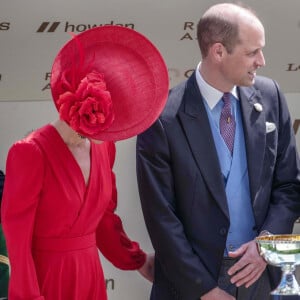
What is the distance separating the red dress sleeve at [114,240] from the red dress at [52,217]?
96 mm

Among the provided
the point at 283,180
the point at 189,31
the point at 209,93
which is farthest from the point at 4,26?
the point at 283,180

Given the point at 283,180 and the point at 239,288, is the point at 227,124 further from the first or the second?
the point at 239,288

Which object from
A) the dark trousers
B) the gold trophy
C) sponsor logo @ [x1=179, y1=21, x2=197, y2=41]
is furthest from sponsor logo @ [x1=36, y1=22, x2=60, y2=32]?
the gold trophy

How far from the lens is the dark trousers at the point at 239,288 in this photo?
3.60 metres

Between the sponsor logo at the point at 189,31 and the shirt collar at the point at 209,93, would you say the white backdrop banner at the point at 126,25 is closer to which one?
the sponsor logo at the point at 189,31

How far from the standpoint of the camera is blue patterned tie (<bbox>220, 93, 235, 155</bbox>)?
143 inches

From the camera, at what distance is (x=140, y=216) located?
4.64 metres

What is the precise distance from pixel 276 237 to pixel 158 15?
68.5 inches

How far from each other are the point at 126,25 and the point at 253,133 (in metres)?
1.10

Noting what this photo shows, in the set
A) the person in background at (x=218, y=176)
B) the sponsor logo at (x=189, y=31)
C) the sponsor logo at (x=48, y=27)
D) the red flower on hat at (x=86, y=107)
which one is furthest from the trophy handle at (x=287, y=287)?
the sponsor logo at (x=48, y=27)

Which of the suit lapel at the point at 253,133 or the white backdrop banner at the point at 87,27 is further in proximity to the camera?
the white backdrop banner at the point at 87,27

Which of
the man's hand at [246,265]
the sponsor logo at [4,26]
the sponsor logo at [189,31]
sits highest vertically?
the sponsor logo at [4,26]

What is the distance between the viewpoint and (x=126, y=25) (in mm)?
4469

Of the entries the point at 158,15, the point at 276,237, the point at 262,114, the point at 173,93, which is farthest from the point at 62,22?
the point at 276,237
